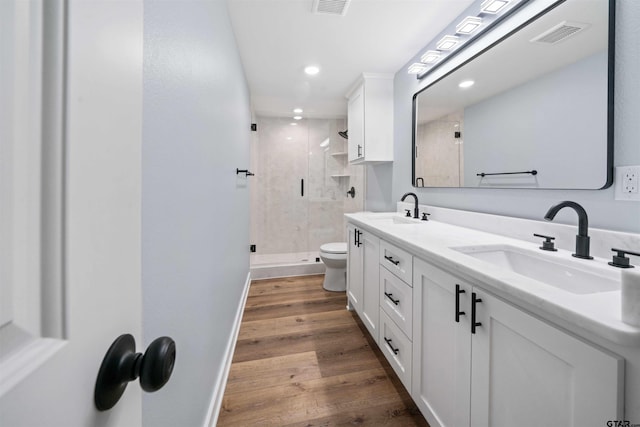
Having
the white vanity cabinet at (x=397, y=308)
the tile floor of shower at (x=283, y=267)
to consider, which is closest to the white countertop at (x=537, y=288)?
the white vanity cabinet at (x=397, y=308)

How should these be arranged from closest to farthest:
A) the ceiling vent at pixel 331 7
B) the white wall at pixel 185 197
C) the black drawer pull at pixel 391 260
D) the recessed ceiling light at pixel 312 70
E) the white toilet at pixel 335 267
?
the white wall at pixel 185 197, the black drawer pull at pixel 391 260, the ceiling vent at pixel 331 7, the recessed ceiling light at pixel 312 70, the white toilet at pixel 335 267

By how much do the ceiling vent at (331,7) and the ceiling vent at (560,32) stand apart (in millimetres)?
1011

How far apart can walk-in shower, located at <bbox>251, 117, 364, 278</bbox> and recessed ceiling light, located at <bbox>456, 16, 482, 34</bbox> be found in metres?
2.35

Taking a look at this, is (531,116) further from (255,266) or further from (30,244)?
(255,266)

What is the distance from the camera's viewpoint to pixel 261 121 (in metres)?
4.04

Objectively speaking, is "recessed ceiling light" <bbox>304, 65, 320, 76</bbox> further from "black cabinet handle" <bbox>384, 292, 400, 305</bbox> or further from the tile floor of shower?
the tile floor of shower

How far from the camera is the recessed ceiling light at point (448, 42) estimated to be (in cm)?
178

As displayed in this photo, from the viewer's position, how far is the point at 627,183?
100 cm

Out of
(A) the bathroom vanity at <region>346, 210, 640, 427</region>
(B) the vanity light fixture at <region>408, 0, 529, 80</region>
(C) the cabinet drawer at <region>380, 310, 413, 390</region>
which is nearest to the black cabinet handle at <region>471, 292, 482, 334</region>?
(A) the bathroom vanity at <region>346, 210, 640, 427</region>

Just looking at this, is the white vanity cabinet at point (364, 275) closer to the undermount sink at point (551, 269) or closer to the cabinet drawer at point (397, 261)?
the cabinet drawer at point (397, 261)

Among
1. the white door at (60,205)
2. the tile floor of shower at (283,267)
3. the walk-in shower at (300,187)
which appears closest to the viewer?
the white door at (60,205)

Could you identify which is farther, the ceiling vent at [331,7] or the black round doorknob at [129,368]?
the ceiling vent at [331,7]

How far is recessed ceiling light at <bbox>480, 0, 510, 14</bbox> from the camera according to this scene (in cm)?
145

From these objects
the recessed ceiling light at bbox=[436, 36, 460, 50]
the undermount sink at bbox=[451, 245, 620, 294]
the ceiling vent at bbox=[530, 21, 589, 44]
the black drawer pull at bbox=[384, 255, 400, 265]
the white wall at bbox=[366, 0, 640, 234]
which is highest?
the recessed ceiling light at bbox=[436, 36, 460, 50]
